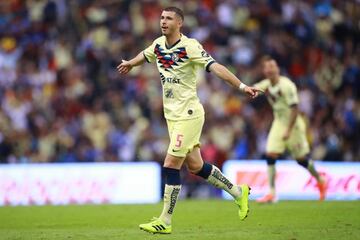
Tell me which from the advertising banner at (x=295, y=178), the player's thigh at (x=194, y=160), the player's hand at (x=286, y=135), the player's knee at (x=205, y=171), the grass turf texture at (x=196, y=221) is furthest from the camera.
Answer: the advertising banner at (x=295, y=178)

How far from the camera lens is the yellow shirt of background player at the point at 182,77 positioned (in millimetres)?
11117

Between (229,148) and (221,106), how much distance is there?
4.78ft

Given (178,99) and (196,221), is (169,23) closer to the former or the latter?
(178,99)

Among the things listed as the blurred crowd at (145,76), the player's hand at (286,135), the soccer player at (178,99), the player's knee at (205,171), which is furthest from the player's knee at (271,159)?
the soccer player at (178,99)

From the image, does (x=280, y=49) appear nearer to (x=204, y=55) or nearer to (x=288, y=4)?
(x=288, y=4)

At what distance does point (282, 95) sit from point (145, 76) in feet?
25.0

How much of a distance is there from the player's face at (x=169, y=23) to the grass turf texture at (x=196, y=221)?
104 inches

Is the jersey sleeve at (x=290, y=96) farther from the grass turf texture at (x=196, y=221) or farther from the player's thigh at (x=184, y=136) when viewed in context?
the player's thigh at (x=184, y=136)

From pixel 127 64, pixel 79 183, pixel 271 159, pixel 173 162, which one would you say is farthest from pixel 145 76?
pixel 173 162

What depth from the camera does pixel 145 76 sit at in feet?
78.5

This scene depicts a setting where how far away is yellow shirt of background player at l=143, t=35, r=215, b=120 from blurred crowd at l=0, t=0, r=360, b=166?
1066cm

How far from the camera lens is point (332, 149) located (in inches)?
895

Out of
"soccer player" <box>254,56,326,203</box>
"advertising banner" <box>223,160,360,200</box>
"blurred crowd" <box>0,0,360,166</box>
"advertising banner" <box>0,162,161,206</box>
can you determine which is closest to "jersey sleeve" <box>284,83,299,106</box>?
"soccer player" <box>254,56,326,203</box>

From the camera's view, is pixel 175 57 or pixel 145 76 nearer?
pixel 175 57
